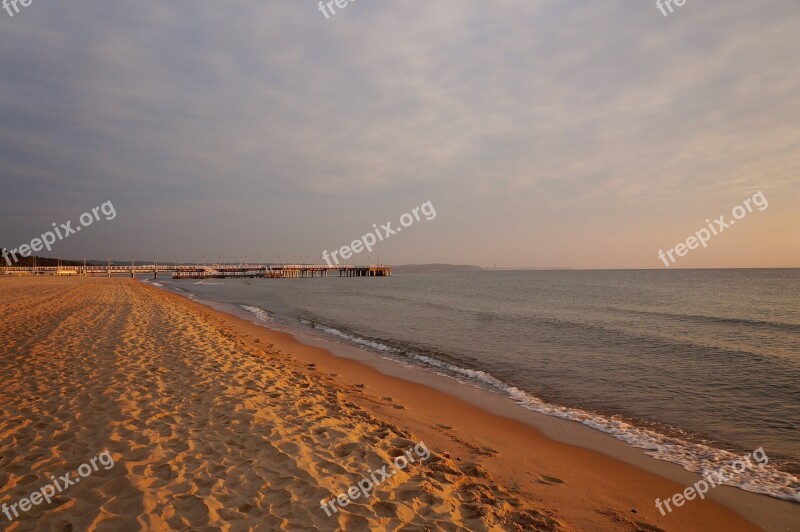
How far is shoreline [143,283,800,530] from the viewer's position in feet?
17.5

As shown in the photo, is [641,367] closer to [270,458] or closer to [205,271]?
[270,458]

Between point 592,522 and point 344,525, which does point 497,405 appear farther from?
point 344,525

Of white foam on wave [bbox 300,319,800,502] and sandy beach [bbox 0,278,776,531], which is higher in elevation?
sandy beach [bbox 0,278,776,531]

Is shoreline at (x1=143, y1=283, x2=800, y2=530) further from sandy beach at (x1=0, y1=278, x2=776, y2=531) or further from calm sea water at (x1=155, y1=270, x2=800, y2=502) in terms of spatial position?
calm sea water at (x1=155, y1=270, x2=800, y2=502)

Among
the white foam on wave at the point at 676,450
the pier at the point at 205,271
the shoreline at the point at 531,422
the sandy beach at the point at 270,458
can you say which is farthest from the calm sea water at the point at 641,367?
the pier at the point at 205,271

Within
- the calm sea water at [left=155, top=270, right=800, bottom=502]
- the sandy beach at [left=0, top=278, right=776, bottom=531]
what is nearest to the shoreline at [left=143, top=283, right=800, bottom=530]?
the sandy beach at [left=0, top=278, right=776, bottom=531]

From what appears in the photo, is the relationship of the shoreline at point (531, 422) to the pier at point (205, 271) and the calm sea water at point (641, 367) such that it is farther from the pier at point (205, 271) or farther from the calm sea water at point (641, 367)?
the pier at point (205, 271)

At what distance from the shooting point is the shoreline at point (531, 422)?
210 inches

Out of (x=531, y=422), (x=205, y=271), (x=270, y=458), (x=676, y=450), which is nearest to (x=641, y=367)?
(x=676, y=450)

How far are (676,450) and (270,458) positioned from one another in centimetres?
678

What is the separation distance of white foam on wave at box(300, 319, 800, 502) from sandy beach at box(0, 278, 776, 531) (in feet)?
3.40

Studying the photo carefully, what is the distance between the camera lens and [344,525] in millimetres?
3807

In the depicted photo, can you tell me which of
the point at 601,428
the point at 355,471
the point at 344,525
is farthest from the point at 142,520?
the point at 601,428

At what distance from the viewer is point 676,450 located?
23.8 ft
